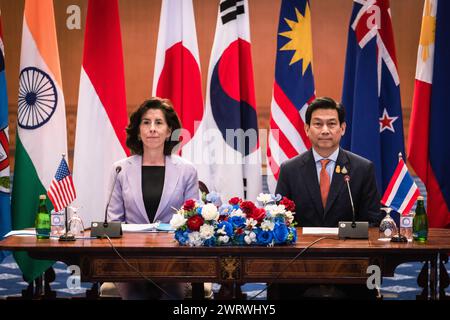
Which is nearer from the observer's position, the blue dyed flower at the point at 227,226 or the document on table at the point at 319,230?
the blue dyed flower at the point at 227,226

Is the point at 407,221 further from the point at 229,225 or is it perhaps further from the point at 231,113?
the point at 231,113

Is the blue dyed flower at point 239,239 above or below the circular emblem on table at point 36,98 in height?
below

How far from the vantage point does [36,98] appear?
4660 millimetres

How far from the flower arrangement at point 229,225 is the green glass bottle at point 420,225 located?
2.02ft

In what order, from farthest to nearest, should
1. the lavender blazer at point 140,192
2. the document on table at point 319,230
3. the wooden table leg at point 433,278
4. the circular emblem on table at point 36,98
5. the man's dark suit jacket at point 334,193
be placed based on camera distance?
the circular emblem on table at point 36,98 < the lavender blazer at point 140,192 < the man's dark suit jacket at point 334,193 < the document on table at point 319,230 < the wooden table leg at point 433,278

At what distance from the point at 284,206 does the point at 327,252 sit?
0.28 m

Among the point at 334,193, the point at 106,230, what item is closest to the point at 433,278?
the point at 334,193

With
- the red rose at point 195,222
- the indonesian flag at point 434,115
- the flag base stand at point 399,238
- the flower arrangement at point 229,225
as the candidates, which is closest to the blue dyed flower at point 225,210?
the flower arrangement at point 229,225

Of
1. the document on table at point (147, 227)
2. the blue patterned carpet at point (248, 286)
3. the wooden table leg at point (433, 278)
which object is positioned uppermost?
the document on table at point (147, 227)

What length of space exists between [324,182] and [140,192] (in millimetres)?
1054

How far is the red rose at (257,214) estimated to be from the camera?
2.91 m

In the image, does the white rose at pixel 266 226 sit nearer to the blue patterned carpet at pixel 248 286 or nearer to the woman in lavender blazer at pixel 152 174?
the woman in lavender blazer at pixel 152 174

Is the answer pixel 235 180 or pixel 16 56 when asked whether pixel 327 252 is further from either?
pixel 16 56
